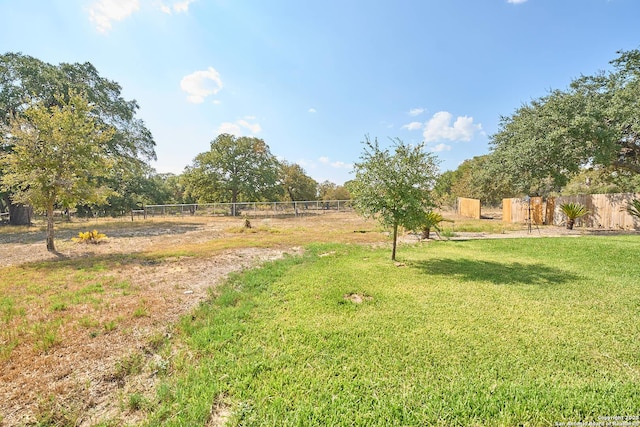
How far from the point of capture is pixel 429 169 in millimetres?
6570

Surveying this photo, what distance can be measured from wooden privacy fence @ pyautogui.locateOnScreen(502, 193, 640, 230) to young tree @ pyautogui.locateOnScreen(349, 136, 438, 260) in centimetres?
1004

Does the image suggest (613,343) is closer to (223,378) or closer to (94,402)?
(223,378)

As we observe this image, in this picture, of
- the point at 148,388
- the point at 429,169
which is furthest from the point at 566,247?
the point at 148,388

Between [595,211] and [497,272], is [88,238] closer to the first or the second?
[497,272]

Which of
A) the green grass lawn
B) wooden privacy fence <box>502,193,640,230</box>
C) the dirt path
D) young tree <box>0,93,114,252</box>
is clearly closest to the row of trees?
young tree <box>0,93,114,252</box>

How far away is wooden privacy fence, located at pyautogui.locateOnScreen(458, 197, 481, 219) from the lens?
860 inches

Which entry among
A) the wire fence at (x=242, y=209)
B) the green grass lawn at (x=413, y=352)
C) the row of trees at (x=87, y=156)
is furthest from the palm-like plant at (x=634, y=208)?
the row of trees at (x=87, y=156)

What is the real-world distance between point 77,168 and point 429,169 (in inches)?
425

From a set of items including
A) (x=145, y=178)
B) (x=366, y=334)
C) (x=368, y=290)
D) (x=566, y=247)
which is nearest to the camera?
(x=366, y=334)

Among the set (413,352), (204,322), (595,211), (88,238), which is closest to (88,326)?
(204,322)

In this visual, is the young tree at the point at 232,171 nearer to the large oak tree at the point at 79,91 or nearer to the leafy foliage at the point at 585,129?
the large oak tree at the point at 79,91

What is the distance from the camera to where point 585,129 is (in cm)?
1030

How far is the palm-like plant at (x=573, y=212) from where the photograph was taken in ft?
40.9

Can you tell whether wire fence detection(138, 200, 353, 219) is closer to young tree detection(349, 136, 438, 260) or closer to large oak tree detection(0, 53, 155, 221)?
large oak tree detection(0, 53, 155, 221)
